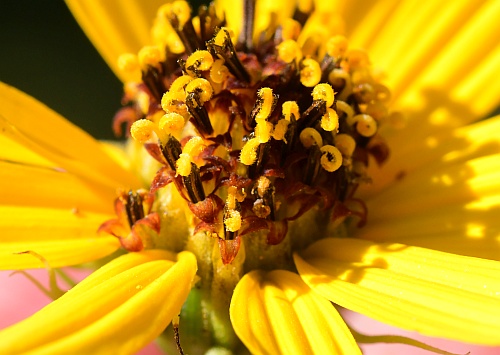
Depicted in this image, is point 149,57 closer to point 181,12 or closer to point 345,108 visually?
point 181,12

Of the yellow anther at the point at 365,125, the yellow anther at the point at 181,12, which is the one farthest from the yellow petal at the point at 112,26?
the yellow anther at the point at 365,125

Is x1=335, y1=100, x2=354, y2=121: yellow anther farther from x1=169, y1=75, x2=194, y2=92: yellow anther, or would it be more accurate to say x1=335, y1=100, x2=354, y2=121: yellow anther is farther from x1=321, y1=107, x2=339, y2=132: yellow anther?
x1=169, y1=75, x2=194, y2=92: yellow anther

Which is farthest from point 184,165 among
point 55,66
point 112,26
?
point 55,66

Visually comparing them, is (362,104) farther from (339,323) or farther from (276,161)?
(339,323)

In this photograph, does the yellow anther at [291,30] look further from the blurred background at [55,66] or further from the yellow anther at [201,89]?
the blurred background at [55,66]

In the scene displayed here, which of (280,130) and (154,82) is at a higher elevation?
(154,82)

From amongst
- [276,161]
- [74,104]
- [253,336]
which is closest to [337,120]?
[276,161]

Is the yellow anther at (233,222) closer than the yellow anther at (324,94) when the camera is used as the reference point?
Yes
